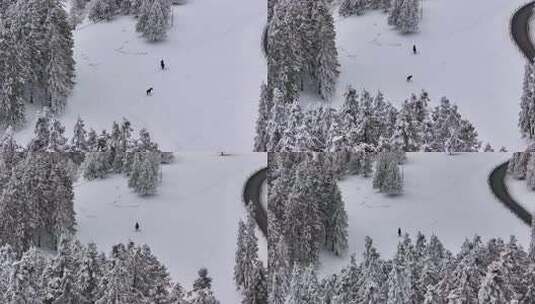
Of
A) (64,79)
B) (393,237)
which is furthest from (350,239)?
(64,79)

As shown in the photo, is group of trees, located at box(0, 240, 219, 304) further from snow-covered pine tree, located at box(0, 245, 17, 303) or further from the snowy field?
the snowy field

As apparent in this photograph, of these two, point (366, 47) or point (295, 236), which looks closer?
point (366, 47)

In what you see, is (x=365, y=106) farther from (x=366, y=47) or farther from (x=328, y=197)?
(x=328, y=197)

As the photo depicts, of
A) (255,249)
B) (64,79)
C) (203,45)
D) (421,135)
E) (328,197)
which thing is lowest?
(255,249)

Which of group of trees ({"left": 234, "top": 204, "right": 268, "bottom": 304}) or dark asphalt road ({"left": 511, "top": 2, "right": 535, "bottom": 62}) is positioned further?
group of trees ({"left": 234, "top": 204, "right": 268, "bottom": 304})

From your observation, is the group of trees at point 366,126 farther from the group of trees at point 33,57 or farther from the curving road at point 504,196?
the group of trees at point 33,57

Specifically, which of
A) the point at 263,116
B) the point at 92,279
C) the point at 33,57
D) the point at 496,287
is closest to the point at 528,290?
the point at 496,287

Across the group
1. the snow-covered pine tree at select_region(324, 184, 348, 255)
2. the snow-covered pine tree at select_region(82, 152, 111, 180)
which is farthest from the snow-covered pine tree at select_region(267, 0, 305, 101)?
the snow-covered pine tree at select_region(82, 152, 111, 180)
